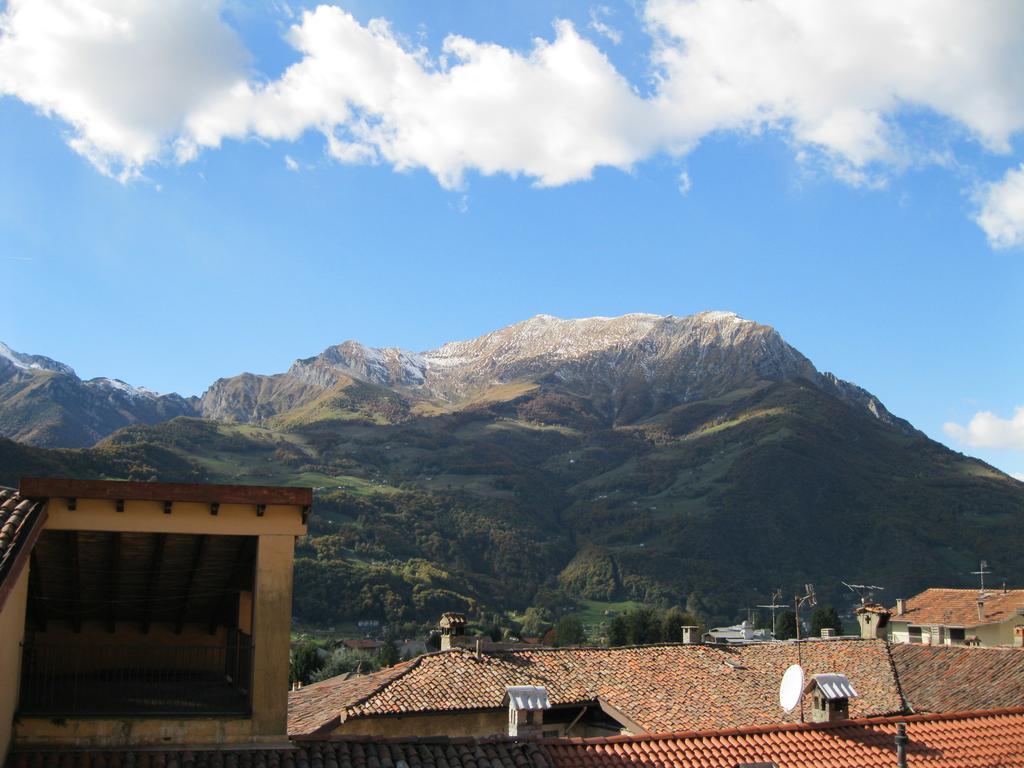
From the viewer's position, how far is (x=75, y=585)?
13.6m

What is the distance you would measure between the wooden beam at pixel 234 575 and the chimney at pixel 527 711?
430cm

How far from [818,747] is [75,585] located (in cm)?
1064

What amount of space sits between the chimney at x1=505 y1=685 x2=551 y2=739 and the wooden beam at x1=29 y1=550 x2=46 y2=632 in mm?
6640

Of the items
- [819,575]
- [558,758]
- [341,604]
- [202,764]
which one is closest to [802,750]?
[558,758]

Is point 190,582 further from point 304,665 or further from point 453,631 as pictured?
point 304,665

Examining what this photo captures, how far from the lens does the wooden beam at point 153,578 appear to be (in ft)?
40.7

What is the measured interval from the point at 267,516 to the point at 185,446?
181 metres

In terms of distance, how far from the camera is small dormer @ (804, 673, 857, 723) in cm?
1630

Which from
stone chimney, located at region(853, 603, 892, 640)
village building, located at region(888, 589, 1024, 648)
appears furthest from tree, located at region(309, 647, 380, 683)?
village building, located at region(888, 589, 1024, 648)

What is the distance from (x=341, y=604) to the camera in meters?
115

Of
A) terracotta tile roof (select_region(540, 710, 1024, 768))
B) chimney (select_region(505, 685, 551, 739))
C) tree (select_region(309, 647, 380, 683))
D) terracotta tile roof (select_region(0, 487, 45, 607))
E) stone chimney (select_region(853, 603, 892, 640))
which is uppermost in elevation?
terracotta tile roof (select_region(0, 487, 45, 607))

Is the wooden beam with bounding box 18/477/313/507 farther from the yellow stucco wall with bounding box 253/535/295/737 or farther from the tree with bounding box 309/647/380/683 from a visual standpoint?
the tree with bounding box 309/647/380/683

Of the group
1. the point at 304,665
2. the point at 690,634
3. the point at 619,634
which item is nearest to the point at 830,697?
the point at 690,634

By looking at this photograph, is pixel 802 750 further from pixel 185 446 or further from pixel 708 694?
pixel 185 446
